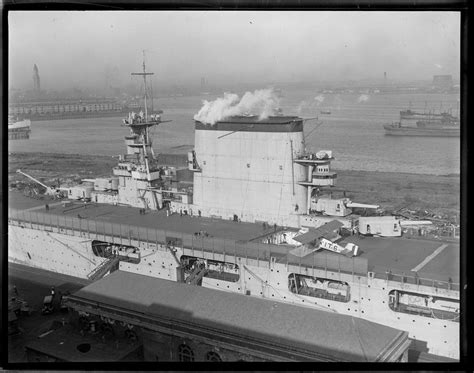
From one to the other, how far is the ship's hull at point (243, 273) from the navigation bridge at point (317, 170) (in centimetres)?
222

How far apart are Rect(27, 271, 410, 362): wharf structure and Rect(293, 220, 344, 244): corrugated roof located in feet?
6.79

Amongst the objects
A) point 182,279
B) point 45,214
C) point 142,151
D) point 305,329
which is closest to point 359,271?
point 305,329

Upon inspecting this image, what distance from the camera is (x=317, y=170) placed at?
988cm

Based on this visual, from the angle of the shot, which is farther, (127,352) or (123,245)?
(123,245)

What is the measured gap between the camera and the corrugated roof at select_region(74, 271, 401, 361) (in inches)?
225

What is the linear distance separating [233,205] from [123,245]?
248 cm

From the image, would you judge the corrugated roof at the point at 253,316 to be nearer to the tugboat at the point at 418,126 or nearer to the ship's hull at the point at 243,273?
the ship's hull at the point at 243,273

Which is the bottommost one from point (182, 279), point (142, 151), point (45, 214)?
point (182, 279)

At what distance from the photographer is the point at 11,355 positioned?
566 centimetres

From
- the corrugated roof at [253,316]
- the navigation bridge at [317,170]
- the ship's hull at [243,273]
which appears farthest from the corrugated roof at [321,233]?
the corrugated roof at [253,316]

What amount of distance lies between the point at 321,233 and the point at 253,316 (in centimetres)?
287

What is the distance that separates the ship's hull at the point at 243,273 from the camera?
24.0ft

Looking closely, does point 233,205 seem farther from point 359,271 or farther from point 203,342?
point 203,342

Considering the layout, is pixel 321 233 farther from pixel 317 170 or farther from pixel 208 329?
pixel 208 329
